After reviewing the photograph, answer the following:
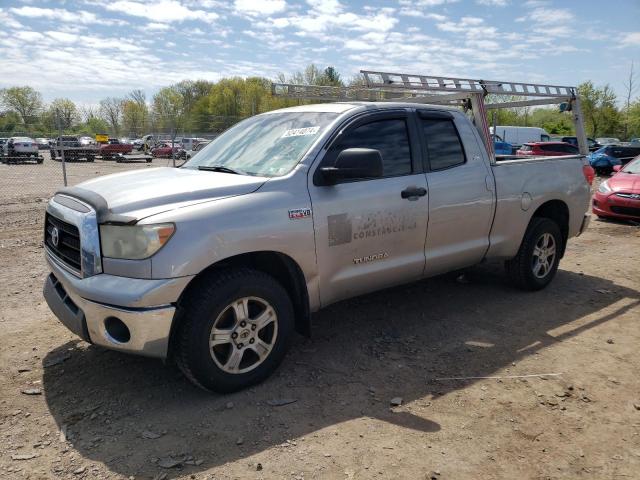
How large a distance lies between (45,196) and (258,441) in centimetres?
1272

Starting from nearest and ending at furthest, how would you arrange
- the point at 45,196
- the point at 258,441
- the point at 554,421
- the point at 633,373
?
the point at 258,441 → the point at 554,421 → the point at 633,373 → the point at 45,196

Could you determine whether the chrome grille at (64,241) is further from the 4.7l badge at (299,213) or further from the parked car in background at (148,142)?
the parked car in background at (148,142)

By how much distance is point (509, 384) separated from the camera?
3496 mm

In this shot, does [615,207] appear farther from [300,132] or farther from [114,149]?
[114,149]

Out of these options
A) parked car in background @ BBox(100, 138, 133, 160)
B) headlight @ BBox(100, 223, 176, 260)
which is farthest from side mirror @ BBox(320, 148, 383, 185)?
parked car in background @ BBox(100, 138, 133, 160)

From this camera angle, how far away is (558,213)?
5.61 m

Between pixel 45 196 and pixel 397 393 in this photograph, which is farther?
pixel 45 196

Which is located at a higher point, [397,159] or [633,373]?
[397,159]

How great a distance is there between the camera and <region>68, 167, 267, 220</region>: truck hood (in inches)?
120

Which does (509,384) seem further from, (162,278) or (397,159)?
(162,278)

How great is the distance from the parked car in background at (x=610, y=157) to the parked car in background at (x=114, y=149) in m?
23.7

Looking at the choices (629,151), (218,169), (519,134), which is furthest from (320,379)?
(519,134)

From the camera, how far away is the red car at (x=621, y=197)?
9641 mm

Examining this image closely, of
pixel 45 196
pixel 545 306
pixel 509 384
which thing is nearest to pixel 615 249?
pixel 545 306
